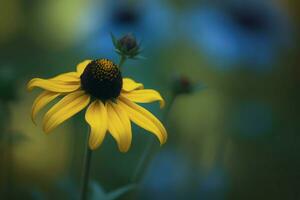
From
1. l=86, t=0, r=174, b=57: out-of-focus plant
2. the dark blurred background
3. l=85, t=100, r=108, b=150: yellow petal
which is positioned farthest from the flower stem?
l=86, t=0, r=174, b=57: out-of-focus plant

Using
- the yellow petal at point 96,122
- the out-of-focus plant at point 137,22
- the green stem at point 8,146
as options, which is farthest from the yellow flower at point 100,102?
the out-of-focus plant at point 137,22

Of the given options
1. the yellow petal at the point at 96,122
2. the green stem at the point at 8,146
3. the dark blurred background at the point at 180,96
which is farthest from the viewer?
the dark blurred background at the point at 180,96

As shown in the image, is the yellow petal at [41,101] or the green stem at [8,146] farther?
the green stem at [8,146]

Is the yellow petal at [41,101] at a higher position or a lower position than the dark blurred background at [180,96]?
higher

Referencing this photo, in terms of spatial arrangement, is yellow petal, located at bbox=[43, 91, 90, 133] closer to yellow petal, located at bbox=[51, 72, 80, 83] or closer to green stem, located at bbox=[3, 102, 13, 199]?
yellow petal, located at bbox=[51, 72, 80, 83]

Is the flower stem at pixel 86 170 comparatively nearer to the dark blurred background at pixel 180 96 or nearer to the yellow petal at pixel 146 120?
the yellow petal at pixel 146 120

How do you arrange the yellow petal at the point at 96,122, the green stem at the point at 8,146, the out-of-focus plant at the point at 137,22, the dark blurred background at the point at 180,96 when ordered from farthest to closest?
the out-of-focus plant at the point at 137,22, the dark blurred background at the point at 180,96, the green stem at the point at 8,146, the yellow petal at the point at 96,122

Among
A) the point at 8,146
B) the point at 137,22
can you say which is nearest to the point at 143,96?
the point at 8,146

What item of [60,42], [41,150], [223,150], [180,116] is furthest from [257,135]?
[60,42]

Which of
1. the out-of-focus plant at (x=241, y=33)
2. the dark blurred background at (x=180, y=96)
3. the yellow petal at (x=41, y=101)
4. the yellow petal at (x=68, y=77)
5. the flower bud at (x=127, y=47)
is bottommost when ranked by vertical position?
the dark blurred background at (x=180, y=96)
